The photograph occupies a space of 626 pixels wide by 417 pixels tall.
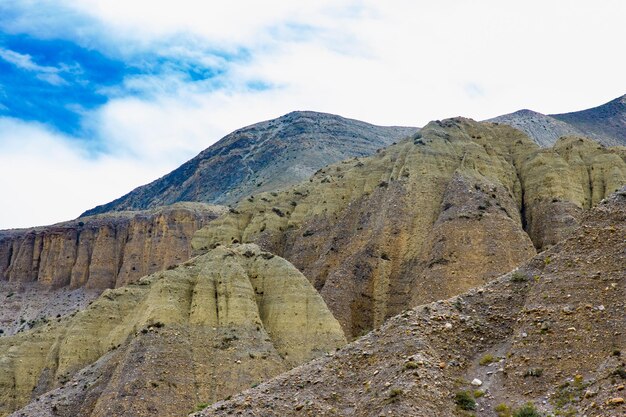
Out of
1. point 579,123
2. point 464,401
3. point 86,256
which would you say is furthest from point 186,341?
point 579,123

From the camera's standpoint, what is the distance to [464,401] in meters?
23.4

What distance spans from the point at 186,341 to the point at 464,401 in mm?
21574

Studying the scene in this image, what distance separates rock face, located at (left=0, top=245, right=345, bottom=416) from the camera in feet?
128

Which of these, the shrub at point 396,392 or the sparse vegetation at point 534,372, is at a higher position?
the sparse vegetation at point 534,372

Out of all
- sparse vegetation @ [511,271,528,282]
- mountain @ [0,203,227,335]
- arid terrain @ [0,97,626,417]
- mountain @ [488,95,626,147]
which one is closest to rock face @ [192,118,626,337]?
arid terrain @ [0,97,626,417]

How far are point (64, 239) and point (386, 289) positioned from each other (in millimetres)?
89883

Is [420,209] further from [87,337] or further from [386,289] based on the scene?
[87,337]

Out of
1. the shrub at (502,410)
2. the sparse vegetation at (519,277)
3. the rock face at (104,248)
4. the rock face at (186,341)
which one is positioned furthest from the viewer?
the rock face at (104,248)

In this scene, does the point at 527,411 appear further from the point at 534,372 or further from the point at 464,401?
the point at 464,401

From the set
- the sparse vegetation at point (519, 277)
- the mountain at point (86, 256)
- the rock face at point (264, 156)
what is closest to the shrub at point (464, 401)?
the sparse vegetation at point (519, 277)

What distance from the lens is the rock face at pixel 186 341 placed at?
39125 mm

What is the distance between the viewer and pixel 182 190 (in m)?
173

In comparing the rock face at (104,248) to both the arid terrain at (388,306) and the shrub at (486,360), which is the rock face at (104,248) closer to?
the arid terrain at (388,306)

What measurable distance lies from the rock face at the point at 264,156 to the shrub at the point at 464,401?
4364 inches
